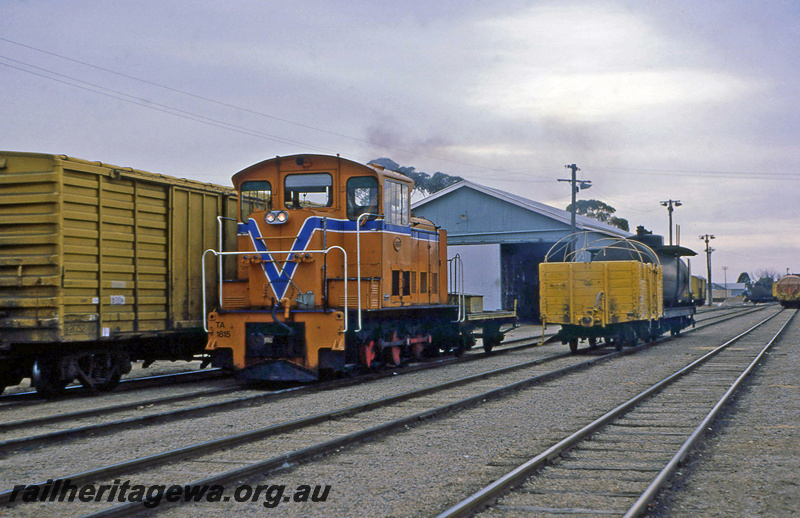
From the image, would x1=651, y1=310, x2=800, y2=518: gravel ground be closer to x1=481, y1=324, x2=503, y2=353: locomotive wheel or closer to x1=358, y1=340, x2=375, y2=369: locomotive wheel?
x1=358, y1=340, x2=375, y2=369: locomotive wheel

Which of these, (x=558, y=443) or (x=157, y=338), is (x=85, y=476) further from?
(x=157, y=338)

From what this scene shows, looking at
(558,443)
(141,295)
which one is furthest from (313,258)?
(558,443)

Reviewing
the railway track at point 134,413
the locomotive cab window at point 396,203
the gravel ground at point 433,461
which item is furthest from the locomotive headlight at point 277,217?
the gravel ground at point 433,461

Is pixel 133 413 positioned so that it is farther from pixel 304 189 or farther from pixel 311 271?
pixel 304 189

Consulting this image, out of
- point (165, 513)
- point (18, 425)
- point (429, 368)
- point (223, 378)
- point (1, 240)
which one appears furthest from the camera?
point (429, 368)

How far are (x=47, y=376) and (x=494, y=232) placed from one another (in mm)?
25462

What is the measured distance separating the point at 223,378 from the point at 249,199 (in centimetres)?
329

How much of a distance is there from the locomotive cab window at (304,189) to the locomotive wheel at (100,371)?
3584 mm

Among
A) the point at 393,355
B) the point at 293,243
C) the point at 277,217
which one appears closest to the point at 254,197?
the point at 277,217

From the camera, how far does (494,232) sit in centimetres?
3406

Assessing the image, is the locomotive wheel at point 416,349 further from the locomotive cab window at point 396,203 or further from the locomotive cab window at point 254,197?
the locomotive cab window at point 254,197

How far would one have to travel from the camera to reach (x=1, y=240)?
1025cm

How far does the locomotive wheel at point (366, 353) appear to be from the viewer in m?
12.5

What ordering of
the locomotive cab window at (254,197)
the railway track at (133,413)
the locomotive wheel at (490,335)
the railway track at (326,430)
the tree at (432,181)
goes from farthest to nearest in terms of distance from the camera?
the tree at (432,181) → the locomotive wheel at (490,335) → the locomotive cab window at (254,197) → the railway track at (133,413) → the railway track at (326,430)
